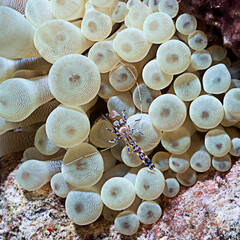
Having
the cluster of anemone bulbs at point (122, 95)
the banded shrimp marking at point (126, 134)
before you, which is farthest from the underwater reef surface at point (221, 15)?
the banded shrimp marking at point (126, 134)

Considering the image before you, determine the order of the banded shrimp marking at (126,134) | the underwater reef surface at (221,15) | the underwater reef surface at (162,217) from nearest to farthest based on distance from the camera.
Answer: the underwater reef surface at (221,15) < the underwater reef surface at (162,217) < the banded shrimp marking at (126,134)

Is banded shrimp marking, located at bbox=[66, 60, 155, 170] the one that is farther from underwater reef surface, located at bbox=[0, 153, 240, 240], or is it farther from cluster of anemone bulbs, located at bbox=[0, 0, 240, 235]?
underwater reef surface, located at bbox=[0, 153, 240, 240]

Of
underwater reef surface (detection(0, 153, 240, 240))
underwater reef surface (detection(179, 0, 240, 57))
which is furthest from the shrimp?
underwater reef surface (detection(179, 0, 240, 57))

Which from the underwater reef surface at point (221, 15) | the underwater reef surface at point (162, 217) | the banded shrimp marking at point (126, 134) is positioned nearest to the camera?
the underwater reef surface at point (221, 15)

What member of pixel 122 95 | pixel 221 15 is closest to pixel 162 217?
pixel 122 95

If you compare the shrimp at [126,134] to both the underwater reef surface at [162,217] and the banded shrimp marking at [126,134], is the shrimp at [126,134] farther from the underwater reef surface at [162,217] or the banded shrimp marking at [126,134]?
the underwater reef surface at [162,217]

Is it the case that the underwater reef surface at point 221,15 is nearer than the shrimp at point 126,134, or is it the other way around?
the underwater reef surface at point 221,15
